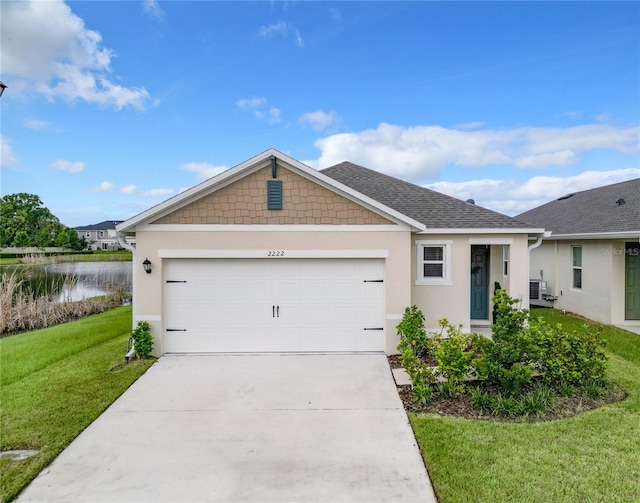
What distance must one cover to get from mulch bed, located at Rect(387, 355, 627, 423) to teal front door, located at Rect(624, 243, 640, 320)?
20.4ft

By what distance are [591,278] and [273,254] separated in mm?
10359

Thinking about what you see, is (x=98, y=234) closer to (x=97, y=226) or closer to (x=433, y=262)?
(x=97, y=226)

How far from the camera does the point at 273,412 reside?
5.33 metres

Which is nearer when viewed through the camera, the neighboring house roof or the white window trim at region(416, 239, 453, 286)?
the white window trim at region(416, 239, 453, 286)

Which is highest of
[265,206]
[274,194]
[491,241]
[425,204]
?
[425,204]

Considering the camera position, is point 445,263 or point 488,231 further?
point 445,263

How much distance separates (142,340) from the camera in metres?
7.63

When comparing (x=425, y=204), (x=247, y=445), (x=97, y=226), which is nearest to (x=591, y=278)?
(x=425, y=204)

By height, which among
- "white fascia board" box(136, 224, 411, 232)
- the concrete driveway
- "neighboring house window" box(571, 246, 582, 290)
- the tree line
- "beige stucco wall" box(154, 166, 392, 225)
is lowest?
the concrete driveway

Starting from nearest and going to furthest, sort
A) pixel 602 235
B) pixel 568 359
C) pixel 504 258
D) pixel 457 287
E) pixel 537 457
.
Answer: pixel 537 457
pixel 568 359
pixel 457 287
pixel 602 235
pixel 504 258

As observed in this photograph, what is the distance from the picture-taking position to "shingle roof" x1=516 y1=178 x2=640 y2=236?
1062 centimetres

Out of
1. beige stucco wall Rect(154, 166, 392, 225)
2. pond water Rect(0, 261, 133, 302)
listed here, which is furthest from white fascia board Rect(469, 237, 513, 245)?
pond water Rect(0, 261, 133, 302)

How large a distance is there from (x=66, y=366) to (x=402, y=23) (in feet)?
46.9

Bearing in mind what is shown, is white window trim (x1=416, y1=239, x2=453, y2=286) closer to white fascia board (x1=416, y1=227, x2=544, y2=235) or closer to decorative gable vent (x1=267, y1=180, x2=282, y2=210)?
white fascia board (x1=416, y1=227, x2=544, y2=235)
